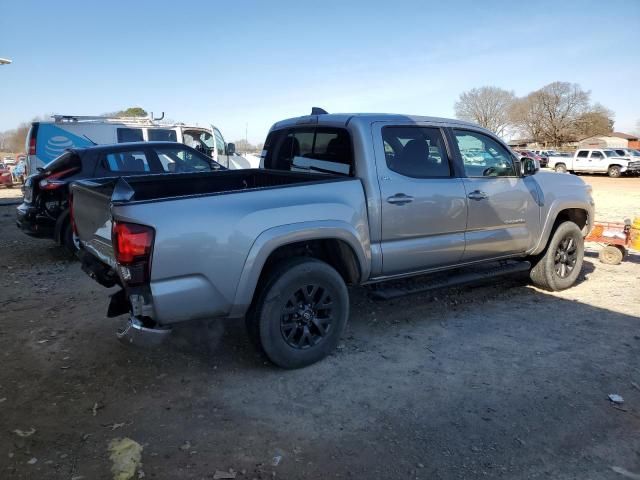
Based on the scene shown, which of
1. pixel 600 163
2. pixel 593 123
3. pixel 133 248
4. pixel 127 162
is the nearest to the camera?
pixel 133 248

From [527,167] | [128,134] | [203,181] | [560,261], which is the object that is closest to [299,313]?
[203,181]

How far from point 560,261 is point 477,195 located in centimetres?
189

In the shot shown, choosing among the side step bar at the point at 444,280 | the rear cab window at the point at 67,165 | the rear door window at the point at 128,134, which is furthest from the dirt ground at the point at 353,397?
the rear door window at the point at 128,134

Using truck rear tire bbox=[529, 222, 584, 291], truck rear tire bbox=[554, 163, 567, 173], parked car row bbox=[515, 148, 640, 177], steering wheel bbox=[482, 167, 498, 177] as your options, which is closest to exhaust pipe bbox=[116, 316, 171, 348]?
steering wheel bbox=[482, 167, 498, 177]

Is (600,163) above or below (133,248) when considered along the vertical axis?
above

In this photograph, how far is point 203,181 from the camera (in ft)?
16.2

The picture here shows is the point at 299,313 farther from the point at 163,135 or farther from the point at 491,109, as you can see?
the point at 491,109

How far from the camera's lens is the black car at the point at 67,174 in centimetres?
703

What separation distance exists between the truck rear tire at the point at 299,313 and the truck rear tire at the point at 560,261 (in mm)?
2915

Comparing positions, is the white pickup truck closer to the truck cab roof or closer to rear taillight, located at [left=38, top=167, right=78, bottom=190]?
the truck cab roof

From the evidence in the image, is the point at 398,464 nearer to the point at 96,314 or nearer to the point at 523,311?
the point at 523,311

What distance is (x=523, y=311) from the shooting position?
5031 mm

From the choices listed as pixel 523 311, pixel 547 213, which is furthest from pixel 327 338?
pixel 547 213

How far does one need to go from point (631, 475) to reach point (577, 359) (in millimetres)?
1455
